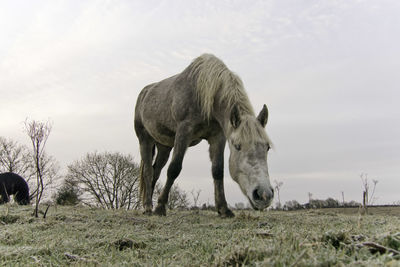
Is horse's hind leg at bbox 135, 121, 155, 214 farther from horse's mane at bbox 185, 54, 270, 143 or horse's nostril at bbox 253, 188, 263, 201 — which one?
horse's nostril at bbox 253, 188, 263, 201

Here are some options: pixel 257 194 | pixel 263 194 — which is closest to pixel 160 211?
pixel 257 194

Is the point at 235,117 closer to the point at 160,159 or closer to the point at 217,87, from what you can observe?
the point at 217,87

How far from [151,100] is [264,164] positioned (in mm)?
3614

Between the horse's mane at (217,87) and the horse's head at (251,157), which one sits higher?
the horse's mane at (217,87)

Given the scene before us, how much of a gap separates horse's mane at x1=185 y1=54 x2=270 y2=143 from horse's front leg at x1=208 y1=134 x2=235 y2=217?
0.60 m

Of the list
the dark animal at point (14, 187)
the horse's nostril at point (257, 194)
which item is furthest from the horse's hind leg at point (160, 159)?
the dark animal at point (14, 187)

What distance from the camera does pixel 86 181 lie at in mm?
24656

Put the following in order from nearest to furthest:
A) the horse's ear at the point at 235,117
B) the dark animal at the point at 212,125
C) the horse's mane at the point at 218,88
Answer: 1. the dark animal at the point at 212,125
2. the horse's ear at the point at 235,117
3. the horse's mane at the point at 218,88

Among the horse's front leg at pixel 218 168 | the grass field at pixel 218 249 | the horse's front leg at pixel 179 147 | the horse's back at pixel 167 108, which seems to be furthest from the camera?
the horse's front leg at pixel 218 168

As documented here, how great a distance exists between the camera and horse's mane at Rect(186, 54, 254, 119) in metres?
4.86

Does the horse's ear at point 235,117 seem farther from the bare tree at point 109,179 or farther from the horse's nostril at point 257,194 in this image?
the bare tree at point 109,179

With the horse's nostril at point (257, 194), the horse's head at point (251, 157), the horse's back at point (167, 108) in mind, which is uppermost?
the horse's back at point (167, 108)

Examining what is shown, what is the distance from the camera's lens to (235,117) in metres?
4.34

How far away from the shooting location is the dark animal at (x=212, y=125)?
3928 mm
